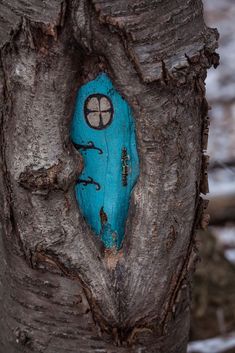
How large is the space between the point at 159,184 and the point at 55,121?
0.79 ft

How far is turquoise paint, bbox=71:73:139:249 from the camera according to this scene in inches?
57.5

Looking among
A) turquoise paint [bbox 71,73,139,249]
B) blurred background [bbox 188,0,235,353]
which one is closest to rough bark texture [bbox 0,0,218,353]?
turquoise paint [bbox 71,73,139,249]

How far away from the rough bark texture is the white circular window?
44mm

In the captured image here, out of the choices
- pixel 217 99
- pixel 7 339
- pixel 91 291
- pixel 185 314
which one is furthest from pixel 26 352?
pixel 217 99

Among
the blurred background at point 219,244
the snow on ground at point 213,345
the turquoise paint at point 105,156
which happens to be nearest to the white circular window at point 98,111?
the turquoise paint at point 105,156

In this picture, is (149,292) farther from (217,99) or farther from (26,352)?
(217,99)

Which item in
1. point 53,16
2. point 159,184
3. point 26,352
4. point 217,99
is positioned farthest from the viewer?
point 217,99

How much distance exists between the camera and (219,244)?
361 centimetres

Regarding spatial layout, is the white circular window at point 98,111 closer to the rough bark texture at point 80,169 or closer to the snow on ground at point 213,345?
the rough bark texture at point 80,169

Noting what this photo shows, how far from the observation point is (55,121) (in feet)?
4.67

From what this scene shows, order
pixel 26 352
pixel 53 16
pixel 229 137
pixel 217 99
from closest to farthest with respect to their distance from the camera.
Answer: pixel 53 16 → pixel 26 352 → pixel 229 137 → pixel 217 99

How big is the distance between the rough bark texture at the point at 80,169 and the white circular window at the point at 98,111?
0.14 ft

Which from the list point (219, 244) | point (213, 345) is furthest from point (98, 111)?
point (219, 244)

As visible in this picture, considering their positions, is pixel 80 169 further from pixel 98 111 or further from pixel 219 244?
pixel 219 244
